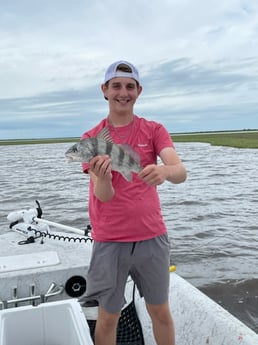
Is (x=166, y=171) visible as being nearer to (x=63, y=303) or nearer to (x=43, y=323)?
(x=63, y=303)

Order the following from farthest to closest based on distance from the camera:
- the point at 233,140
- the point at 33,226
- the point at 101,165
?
the point at 233,140, the point at 33,226, the point at 101,165

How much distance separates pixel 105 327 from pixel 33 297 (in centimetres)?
127

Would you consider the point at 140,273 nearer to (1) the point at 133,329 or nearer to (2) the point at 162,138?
(2) the point at 162,138

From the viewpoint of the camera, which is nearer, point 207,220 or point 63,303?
point 63,303

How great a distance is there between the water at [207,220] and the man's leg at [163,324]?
278 cm

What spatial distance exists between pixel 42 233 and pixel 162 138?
3.47 meters

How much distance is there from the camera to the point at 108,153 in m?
2.79

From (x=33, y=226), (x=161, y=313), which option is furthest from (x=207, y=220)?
(x=161, y=313)

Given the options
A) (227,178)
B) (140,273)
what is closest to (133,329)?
(140,273)

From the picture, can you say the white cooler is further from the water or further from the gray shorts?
the water

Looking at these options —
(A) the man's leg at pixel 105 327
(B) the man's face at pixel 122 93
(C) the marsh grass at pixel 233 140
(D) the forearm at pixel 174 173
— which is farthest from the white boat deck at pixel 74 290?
(C) the marsh grass at pixel 233 140

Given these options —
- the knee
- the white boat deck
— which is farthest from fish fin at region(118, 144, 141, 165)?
the white boat deck

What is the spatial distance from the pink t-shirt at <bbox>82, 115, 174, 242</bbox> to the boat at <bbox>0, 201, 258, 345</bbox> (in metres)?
0.75

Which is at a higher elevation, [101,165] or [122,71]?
[122,71]
